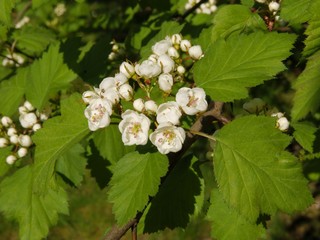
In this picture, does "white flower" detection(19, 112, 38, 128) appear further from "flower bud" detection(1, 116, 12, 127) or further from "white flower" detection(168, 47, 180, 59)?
"white flower" detection(168, 47, 180, 59)

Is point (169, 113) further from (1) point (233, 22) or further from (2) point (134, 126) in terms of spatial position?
(1) point (233, 22)

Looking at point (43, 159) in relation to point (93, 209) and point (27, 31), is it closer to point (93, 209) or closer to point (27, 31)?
point (27, 31)

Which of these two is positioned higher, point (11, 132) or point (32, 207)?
point (11, 132)

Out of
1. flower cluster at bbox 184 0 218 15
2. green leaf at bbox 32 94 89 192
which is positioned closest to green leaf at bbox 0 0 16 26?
green leaf at bbox 32 94 89 192

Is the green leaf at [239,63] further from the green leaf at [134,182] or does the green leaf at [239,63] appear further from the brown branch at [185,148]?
the green leaf at [134,182]

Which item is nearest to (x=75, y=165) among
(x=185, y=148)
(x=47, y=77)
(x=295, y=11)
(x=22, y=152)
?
(x=22, y=152)

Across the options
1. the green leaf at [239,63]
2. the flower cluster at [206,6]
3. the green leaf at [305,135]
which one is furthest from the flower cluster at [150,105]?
the flower cluster at [206,6]
